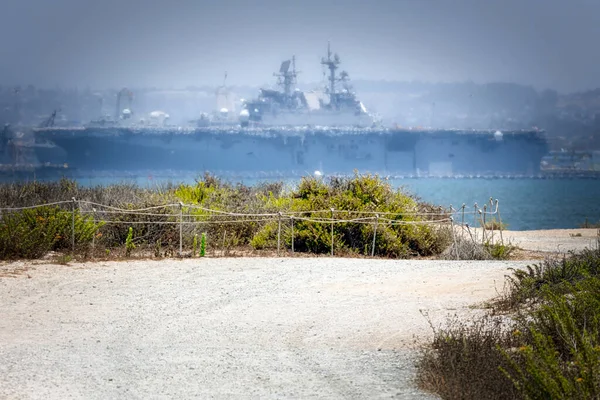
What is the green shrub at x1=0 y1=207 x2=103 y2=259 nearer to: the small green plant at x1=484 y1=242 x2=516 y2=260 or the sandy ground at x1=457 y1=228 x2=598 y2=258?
the small green plant at x1=484 y1=242 x2=516 y2=260

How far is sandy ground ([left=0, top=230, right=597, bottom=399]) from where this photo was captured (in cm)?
541

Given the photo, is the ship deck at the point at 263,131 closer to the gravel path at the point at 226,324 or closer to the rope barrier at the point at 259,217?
the rope barrier at the point at 259,217

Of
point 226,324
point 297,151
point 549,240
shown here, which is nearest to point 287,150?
point 297,151

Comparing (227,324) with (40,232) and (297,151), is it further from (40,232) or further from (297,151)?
(297,151)

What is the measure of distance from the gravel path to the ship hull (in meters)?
98.5

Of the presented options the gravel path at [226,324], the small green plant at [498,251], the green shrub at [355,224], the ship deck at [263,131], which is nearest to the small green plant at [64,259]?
the gravel path at [226,324]

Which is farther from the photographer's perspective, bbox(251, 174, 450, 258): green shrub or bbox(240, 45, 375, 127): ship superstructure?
bbox(240, 45, 375, 127): ship superstructure

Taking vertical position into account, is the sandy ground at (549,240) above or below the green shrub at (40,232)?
below

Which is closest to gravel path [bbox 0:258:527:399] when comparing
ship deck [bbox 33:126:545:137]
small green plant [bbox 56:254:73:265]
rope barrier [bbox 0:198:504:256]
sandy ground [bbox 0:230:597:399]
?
sandy ground [bbox 0:230:597:399]

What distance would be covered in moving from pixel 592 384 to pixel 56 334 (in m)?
4.03

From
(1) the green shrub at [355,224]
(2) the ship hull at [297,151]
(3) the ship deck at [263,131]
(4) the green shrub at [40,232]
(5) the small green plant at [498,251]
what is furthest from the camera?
(2) the ship hull at [297,151]

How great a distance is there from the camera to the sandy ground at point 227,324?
Result: 5.41 m

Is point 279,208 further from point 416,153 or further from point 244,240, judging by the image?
point 416,153

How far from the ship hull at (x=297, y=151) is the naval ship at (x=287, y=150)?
0.40 feet
